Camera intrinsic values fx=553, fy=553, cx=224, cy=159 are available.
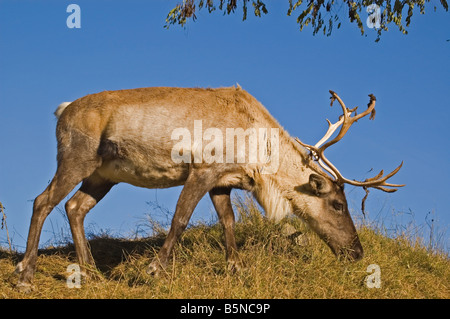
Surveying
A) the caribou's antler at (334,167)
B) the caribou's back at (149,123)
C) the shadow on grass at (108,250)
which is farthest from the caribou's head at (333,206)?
the shadow on grass at (108,250)

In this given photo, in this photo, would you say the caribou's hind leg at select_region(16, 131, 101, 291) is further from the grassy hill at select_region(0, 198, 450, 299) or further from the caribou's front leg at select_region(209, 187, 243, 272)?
the caribou's front leg at select_region(209, 187, 243, 272)

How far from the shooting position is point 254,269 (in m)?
6.04

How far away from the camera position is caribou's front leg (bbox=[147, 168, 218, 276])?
254 inches

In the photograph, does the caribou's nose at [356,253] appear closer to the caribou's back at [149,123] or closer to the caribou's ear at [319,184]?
the caribou's ear at [319,184]

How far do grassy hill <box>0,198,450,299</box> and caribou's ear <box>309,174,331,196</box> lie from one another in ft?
2.60

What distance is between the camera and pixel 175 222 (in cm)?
656

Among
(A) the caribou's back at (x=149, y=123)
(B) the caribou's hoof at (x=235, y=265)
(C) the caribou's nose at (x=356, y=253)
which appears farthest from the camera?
(C) the caribou's nose at (x=356, y=253)

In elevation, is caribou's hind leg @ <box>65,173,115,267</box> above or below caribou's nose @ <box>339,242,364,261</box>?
above

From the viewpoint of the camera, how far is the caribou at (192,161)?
676 centimetres

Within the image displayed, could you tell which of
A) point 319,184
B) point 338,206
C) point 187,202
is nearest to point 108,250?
point 187,202

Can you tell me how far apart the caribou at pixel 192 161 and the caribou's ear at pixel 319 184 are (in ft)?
0.04

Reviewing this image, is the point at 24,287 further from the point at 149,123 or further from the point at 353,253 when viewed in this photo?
the point at 353,253

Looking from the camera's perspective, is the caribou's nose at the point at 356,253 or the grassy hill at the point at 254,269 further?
the caribou's nose at the point at 356,253

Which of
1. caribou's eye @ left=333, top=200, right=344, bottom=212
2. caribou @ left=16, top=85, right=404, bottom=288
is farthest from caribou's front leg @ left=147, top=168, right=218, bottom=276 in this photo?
caribou's eye @ left=333, top=200, right=344, bottom=212
